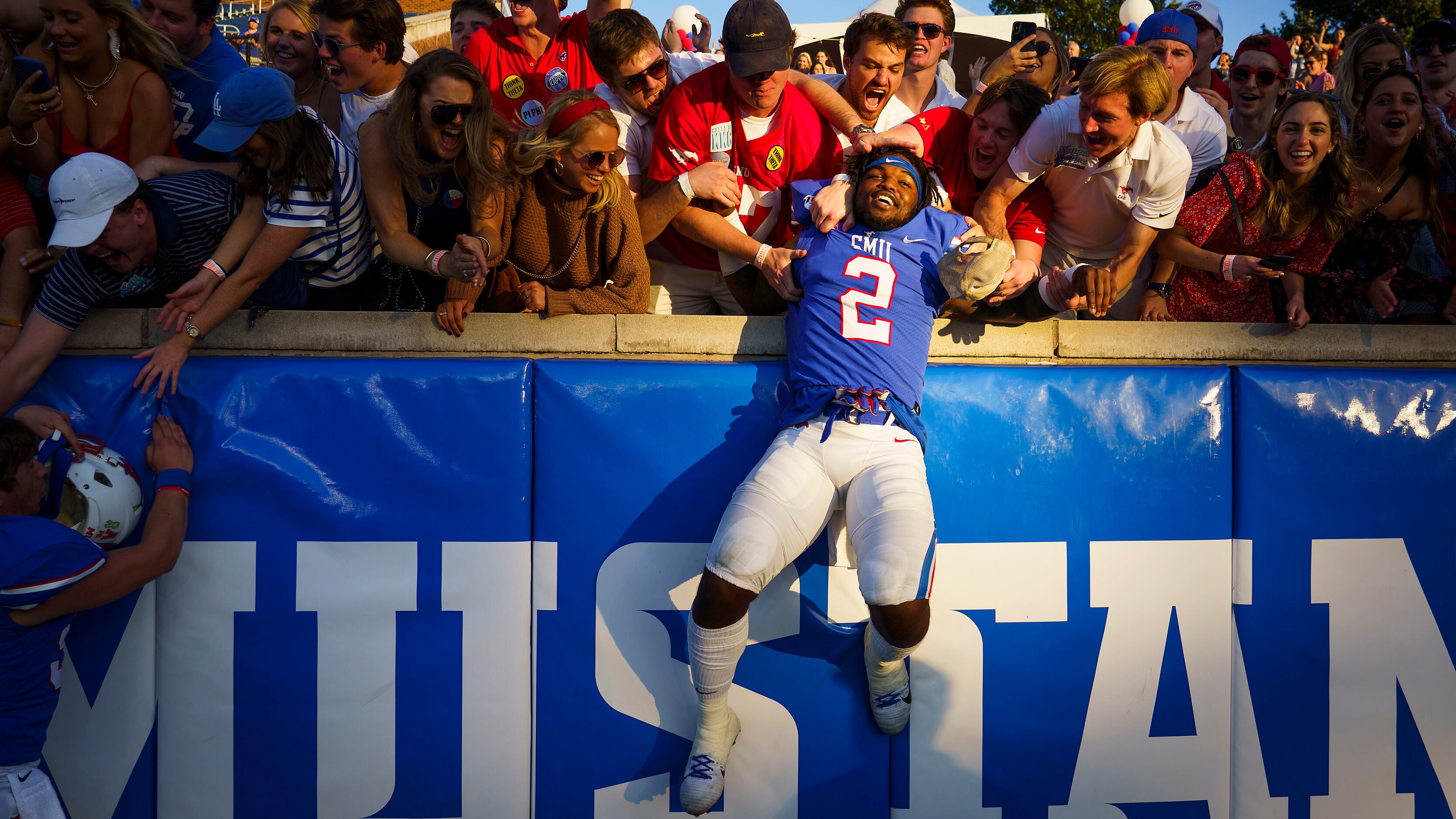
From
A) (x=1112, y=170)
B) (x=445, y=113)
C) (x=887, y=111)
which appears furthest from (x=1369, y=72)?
(x=445, y=113)

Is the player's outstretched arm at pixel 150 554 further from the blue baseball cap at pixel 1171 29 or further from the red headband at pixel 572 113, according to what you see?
the blue baseball cap at pixel 1171 29

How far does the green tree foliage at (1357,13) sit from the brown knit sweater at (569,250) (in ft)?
52.6

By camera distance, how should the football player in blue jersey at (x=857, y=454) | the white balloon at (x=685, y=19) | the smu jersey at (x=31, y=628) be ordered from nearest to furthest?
the smu jersey at (x=31, y=628), the football player in blue jersey at (x=857, y=454), the white balloon at (x=685, y=19)

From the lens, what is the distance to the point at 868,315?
2.87m

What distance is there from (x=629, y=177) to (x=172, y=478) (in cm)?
188

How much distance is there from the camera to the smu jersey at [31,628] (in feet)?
7.59

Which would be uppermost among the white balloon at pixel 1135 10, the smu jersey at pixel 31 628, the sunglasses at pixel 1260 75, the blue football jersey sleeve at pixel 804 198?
the white balloon at pixel 1135 10

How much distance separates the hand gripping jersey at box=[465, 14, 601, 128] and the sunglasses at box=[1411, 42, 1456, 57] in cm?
364

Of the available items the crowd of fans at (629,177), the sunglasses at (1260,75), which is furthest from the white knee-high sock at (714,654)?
the sunglasses at (1260,75)

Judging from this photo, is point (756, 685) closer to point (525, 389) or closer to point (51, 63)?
point (525, 389)

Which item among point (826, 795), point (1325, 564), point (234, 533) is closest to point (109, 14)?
point (234, 533)

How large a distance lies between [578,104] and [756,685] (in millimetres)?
2044

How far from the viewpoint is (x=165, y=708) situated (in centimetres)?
286

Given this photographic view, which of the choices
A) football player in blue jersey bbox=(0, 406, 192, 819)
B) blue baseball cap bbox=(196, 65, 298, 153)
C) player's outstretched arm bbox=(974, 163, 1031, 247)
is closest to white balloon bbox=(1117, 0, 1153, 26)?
player's outstretched arm bbox=(974, 163, 1031, 247)
